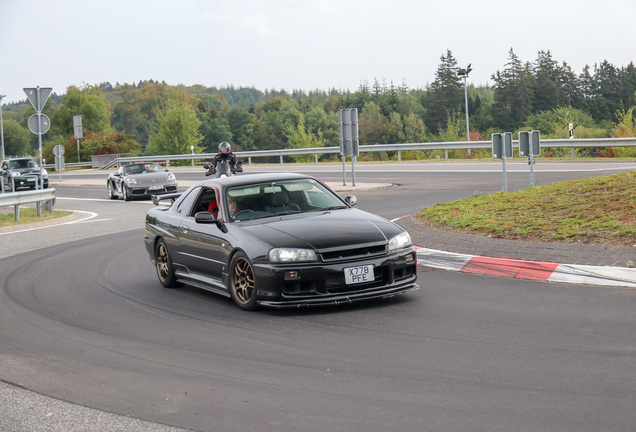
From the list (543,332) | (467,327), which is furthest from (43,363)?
(543,332)

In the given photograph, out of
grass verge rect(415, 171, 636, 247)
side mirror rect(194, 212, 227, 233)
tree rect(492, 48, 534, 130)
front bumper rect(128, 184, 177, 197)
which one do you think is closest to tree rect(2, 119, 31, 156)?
tree rect(492, 48, 534, 130)

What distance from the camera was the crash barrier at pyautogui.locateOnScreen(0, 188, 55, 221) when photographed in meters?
22.0

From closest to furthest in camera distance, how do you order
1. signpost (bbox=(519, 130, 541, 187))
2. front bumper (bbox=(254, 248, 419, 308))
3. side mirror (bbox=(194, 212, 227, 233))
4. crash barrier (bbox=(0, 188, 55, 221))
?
front bumper (bbox=(254, 248, 419, 308))
side mirror (bbox=(194, 212, 227, 233))
signpost (bbox=(519, 130, 541, 187))
crash barrier (bbox=(0, 188, 55, 221))

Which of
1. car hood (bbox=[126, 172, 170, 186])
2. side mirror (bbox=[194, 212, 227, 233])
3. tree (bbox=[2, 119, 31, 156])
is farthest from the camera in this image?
tree (bbox=[2, 119, 31, 156])

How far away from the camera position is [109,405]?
17.7 feet

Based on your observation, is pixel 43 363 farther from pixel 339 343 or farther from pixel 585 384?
pixel 585 384

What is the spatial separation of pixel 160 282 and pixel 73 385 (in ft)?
16.0

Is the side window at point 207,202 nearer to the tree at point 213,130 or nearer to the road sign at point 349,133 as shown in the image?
the road sign at point 349,133

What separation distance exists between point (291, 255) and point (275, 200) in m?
1.44

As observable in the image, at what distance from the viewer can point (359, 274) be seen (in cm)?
808

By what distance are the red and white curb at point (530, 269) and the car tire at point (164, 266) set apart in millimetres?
3401

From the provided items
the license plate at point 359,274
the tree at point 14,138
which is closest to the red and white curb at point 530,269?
the license plate at point 359,274

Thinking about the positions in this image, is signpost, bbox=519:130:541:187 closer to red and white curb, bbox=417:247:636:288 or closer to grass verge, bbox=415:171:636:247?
grass verge, bbox=415:171:636:247

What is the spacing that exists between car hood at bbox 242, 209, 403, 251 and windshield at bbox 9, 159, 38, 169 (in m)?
35.7
